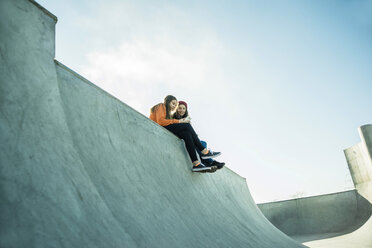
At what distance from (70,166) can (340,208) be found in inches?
540

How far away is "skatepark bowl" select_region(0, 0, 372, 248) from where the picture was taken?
146cm

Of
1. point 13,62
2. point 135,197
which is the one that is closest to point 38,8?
point 13,62

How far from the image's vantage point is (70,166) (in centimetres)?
190

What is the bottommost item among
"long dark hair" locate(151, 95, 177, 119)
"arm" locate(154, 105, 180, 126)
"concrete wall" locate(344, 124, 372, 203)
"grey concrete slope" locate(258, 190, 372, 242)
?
"grey concrete slope" locate(258, 190, 372, 242)

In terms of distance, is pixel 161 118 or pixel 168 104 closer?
pixel 161 118

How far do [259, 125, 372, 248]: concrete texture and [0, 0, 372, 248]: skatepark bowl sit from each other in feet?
31.3

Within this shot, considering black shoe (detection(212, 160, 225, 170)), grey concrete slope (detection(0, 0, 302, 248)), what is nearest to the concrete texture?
black shoe (detection(212, 160, 225, 170))

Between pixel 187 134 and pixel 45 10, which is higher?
pixel 45 10

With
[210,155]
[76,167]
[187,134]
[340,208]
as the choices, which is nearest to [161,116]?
[187,134]

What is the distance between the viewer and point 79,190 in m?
1.83

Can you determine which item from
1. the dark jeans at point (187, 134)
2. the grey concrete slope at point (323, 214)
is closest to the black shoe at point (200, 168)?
the dark jeans at point (187, 134)

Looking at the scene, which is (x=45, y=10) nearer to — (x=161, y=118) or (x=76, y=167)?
(x=76, y=167)

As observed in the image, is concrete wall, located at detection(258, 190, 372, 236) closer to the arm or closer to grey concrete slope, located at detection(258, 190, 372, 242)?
grey concrete slope, located at detection(258, 190, 372, 242)

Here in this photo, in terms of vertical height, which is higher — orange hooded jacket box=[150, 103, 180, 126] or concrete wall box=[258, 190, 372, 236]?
orange hooded jacket box=[150, 103, 180, 126]
